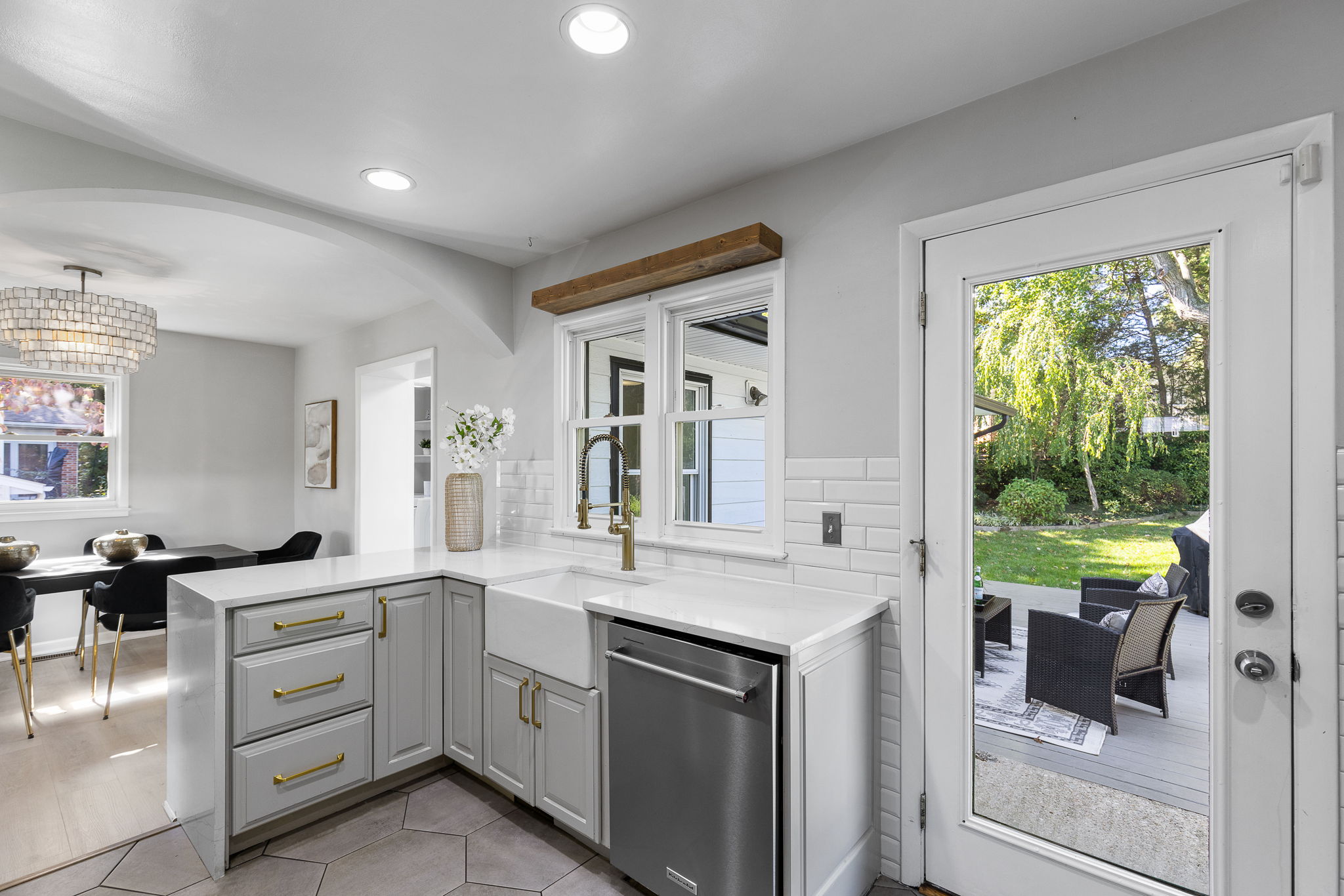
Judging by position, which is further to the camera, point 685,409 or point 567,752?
point 685,409

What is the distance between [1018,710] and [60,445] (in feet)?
20.9

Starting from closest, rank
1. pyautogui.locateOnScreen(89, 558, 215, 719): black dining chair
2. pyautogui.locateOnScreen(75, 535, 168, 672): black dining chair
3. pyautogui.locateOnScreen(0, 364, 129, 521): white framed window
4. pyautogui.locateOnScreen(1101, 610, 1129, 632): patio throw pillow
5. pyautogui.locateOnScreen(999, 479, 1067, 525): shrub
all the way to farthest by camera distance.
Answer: pyautogui.locateOnScreen(1101, 610, 1129, 632): patio throw pillow
pyautogui.locateOnScreen(999, 479, 1067, 525): shrub
pyautogui.locateOnScreen(89, 558, 215, 719): black dining chair
pyautogui.locateOnScreen(75, 535, 168, 672): black dining chair
pyautogui.locateOnScreen(0, 364, 129, 521): white framed window

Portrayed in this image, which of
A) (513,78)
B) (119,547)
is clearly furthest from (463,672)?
(119,547)

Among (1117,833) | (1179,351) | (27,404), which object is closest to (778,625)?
(1117,833)

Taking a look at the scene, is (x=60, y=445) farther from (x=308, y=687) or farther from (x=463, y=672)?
(x=463, y=672)

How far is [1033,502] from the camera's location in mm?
1818

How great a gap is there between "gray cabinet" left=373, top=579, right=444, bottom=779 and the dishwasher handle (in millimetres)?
990

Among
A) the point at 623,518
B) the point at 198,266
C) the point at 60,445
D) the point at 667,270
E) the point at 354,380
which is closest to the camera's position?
the point at 667,270

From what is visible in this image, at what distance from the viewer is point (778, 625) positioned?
5.65ft

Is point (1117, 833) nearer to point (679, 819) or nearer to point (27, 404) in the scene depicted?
point (679, 819)

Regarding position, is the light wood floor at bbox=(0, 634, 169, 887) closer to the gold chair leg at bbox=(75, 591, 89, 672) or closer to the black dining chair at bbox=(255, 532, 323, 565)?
the gold chair leg at bbox=(75, 591, 89, 672)

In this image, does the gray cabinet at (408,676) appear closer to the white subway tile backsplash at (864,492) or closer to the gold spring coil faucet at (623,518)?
the gold spring coil faucet at (623,518)

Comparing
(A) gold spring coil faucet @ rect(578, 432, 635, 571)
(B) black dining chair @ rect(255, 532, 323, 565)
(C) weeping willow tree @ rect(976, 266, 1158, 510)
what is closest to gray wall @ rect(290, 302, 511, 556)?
(B) black dining chair @ rect(255, 532, 323, 565)

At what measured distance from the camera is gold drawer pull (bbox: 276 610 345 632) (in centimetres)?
214
